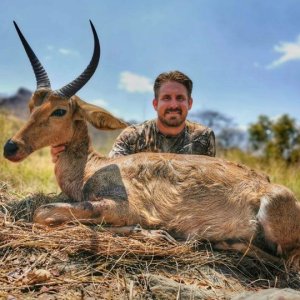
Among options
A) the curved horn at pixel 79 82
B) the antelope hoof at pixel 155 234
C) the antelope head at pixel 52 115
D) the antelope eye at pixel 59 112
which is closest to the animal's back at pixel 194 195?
the antelope hoof at pixel 155 234

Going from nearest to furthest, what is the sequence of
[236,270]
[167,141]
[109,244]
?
[109,244] < [236,270] < [167,141]

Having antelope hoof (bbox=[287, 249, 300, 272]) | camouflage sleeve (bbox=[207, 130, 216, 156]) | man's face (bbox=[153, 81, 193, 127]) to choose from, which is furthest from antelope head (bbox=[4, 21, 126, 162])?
antelope hoof (bbox=[287, 249, 300, 272])

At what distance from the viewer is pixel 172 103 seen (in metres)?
7.03

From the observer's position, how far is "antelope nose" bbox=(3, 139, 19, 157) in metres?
5.41

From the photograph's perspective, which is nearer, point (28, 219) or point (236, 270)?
point (236, 270)

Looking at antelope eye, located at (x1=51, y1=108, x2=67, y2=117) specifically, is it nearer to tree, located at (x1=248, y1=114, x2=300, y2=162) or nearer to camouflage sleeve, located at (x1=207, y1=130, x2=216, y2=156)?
camouflage sleeve, located at (x1=207, y1=130, x2=216, y2=156)

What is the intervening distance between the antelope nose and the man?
70.6 inches

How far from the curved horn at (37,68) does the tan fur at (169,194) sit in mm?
221

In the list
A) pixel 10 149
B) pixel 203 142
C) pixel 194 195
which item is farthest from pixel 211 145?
pixel 10 149

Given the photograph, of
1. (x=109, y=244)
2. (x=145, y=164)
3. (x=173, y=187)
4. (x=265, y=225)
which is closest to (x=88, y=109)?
(x=145, y=164)

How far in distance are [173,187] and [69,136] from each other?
4.98 feet

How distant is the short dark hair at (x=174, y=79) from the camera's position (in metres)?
7.07

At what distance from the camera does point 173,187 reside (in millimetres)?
5445

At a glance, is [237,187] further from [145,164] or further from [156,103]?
[156,103]
